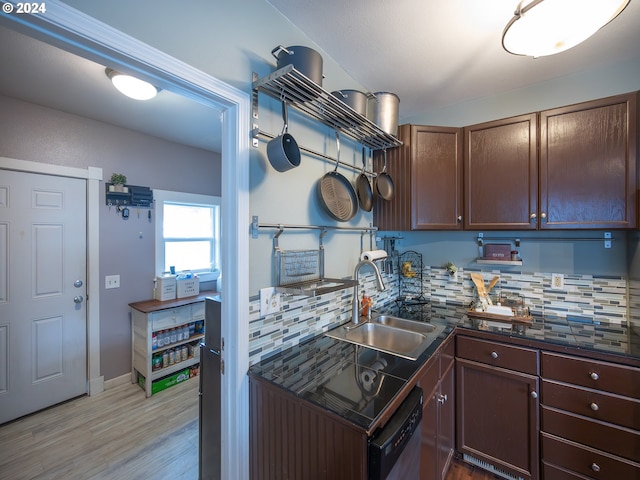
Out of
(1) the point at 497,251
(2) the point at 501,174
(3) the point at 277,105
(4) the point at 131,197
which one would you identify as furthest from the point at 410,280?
(4) the point at 131,197

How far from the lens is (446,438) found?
1.62 metres

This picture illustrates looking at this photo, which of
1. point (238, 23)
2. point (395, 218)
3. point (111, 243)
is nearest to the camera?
point (238, 23)

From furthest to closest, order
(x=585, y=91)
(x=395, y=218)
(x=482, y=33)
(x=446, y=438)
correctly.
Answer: (x=395, y=218) < (x=585, y=91) < (x=446, y=438) < (x=482, y=33)

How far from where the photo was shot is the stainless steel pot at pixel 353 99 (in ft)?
4.96

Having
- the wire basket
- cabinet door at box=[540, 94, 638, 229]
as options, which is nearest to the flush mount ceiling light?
cabinet door at box=[540, 94, 638, 229]

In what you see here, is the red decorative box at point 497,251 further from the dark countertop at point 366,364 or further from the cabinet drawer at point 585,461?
the cabinet drawer at point 585,461

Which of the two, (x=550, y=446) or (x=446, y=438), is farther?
(x=446, y=438)

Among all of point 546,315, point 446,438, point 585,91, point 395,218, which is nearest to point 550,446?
point 446,438

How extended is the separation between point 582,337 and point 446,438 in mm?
968

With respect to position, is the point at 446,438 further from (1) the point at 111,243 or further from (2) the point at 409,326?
(1) the point at 111,243

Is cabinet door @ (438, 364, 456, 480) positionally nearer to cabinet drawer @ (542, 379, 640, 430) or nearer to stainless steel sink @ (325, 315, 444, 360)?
stainless steel sink @ (325, 315, 444, 360)

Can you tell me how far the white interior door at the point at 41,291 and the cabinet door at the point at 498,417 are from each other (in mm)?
3199

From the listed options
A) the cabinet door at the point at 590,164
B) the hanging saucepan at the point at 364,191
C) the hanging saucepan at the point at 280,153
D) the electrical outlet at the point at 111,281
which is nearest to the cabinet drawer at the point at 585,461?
the cabinet door at the point at 590,164

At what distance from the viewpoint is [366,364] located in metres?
1.23
